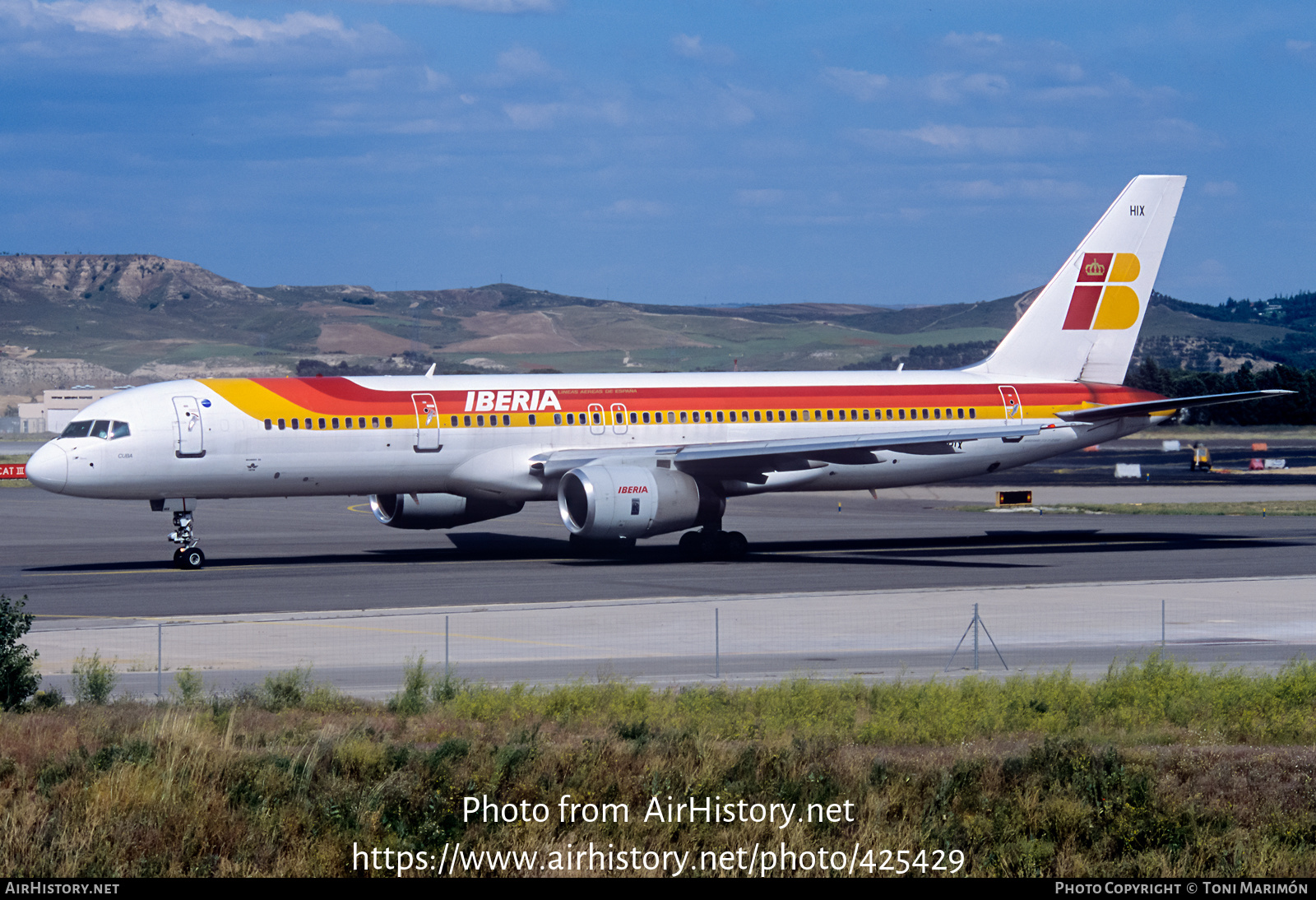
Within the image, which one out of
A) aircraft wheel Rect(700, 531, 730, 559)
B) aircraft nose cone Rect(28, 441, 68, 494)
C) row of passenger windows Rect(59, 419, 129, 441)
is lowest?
aircraft wheel Rect(700, 531, 730, 559)

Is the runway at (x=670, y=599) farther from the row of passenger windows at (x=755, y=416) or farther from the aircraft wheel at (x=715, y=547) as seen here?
the row of passenger windows at (x=755, y=416)

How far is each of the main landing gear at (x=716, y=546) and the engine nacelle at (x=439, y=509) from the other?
4.97 metres

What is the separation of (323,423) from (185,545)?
179 inches

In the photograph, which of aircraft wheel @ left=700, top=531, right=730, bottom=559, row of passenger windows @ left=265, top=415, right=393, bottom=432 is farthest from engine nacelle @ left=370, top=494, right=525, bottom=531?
aircraft wheel @ left=700, top=531, right=730, bottom=559

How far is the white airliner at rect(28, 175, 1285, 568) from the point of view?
35.0 meters

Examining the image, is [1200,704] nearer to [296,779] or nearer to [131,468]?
[296,779]

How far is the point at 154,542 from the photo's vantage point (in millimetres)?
44250

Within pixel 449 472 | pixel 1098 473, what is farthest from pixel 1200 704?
pixel 1098 473

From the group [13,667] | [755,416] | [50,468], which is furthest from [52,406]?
[13,667]

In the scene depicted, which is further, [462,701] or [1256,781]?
[462,701]

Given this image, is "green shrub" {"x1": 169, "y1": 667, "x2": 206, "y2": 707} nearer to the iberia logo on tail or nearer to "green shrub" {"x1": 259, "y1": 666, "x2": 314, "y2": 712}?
"green shrub" {"x1": 259, "y1": 666, "x2": 314, "y2": 712}

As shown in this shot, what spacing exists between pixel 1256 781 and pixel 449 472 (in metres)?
26.1

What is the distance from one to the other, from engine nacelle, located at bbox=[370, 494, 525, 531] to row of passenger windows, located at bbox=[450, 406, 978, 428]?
2.84m

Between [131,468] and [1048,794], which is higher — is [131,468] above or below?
above
